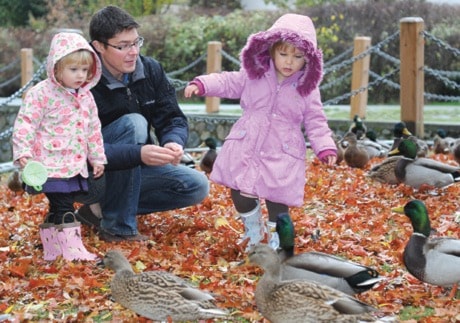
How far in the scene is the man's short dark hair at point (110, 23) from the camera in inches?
229

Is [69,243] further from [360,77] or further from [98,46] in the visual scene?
[360,77]

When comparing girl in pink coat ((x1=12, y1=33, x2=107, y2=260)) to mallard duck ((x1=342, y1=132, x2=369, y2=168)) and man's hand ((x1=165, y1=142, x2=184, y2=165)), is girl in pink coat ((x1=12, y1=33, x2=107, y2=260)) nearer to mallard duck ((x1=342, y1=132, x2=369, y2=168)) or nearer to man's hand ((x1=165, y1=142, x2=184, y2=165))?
man's hand ((x1=165, y1=142, x2=184, y2=165))

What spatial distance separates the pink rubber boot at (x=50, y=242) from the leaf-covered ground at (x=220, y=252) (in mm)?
65

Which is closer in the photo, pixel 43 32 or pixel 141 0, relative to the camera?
pixel 43 32

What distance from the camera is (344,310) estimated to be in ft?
12.7

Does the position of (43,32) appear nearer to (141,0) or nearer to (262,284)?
(141,0)

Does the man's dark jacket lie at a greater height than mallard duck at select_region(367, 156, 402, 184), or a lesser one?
greater

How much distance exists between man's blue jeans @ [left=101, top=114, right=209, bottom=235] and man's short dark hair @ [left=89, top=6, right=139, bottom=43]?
59 cm

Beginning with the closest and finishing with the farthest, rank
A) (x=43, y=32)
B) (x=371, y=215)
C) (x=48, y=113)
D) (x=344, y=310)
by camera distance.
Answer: (x=344, y=310) → (x=48, y=113) → (x=371, y=215) → (x=43, y=32)

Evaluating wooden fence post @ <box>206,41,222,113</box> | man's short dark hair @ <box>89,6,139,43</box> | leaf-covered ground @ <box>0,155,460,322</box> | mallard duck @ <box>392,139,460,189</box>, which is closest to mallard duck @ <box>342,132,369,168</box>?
leaf-covered ground @ <box>0,155,460,322</box>

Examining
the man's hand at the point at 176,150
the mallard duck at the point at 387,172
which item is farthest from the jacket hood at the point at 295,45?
the mallard duck at the point at 387,172

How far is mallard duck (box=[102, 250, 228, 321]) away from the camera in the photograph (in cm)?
410

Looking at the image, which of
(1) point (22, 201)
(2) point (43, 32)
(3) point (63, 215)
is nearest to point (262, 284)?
(3) point (63, 215)

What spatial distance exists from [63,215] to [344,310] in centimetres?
230
